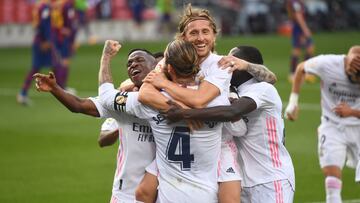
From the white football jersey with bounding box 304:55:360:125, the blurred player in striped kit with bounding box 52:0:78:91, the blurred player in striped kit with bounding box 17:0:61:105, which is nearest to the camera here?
the white football jersey with bounding box 304:55:360:125

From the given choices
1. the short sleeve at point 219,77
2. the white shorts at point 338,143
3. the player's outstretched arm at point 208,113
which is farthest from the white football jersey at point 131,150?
the white shorts at point 338,143

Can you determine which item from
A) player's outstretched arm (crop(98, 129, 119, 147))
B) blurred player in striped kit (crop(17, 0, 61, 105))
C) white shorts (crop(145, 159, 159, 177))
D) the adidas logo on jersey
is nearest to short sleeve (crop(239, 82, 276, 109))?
the adidas logo on jersey

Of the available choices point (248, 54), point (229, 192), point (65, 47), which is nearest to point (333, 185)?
point (248, 54)

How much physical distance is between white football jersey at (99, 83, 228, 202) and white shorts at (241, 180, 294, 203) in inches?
33.2

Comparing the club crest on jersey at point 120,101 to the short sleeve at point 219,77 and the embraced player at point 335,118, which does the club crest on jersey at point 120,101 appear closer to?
→ the short sleeve at point 219,77

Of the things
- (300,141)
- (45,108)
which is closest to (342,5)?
(45,108)

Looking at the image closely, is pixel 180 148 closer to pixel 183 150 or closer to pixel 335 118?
pixel 183 150

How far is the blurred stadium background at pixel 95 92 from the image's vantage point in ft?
47.1

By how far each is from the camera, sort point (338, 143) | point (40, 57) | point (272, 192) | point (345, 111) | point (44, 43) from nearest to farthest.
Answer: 1. point (272, 192)
2. point (345, 111)
3. point (338, 143)
4. point (40, 57)
5. point (44, 43)

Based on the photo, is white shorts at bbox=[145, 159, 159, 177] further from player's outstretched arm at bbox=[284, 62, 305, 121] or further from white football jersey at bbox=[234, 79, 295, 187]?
player's outstretched arm at bbox=[284, 62, 305, 121]

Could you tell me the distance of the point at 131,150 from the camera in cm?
844

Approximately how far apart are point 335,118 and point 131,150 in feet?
13.2

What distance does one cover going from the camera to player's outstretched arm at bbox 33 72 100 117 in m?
8.14

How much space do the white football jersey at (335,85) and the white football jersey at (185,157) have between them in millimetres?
3928
